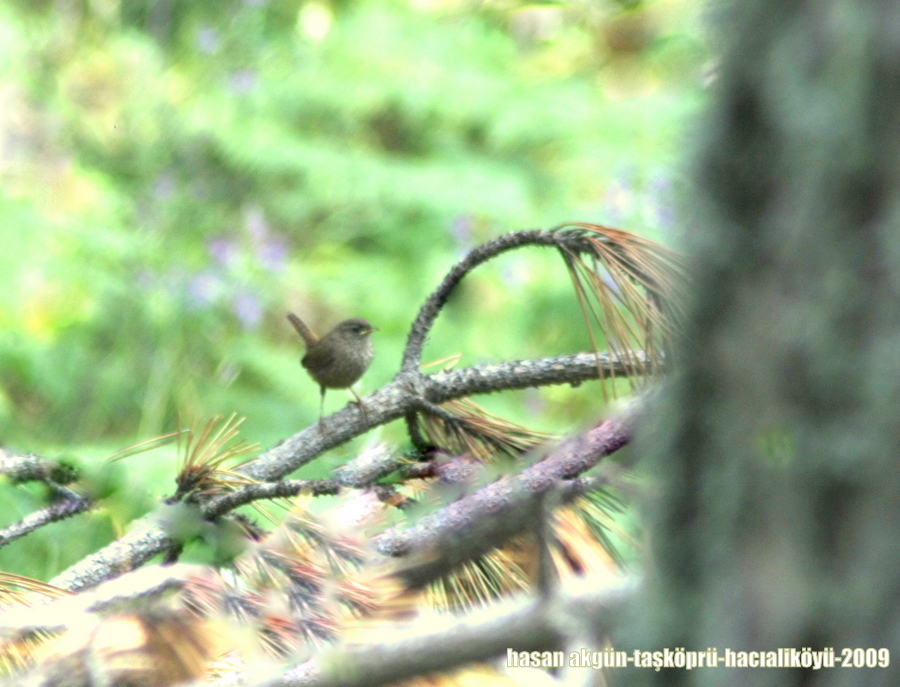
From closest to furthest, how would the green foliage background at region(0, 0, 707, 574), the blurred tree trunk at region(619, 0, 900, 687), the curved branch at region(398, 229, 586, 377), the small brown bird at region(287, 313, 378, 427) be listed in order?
the blurred tree trunk at region(619, 0, 900, 687)
the curved branch at region(398, 229, 586, 377)
the small brown bird at region(287, 313, 378, 427)
the green foliage background at region(0, 0, 707, 574)

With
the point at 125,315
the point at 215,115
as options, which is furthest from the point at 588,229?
the point at 215,115

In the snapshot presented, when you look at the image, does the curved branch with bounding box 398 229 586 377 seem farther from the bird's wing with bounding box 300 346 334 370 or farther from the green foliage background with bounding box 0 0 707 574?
the green foliage background with bounding box 0 0 707 574

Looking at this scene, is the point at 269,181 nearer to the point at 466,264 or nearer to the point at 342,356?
the point at 342,356

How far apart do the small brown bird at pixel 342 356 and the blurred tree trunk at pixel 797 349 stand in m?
2.02

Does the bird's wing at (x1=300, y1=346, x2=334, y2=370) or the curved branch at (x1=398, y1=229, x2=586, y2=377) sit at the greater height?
the curved branch at (x1=398, y1=229, x2=586, y2=377)

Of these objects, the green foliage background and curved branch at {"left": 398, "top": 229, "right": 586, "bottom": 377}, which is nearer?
curved branch at {"left": 398, "top": 229, "right": 586, "bottom": 377}

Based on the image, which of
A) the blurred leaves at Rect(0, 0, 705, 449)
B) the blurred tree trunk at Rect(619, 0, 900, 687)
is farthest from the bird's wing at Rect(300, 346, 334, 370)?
the blurred tree trunk at Rect(619, 0, 900, 687)

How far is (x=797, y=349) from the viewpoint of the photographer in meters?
0.35

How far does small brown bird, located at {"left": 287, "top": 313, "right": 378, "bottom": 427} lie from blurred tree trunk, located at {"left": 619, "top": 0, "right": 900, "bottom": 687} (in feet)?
6.62

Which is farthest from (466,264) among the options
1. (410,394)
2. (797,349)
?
(797,349)

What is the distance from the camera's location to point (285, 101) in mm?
4391

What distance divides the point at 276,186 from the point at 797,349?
4.37 metres

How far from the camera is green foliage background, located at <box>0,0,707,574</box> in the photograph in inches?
119

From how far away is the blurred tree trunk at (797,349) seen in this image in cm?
33
